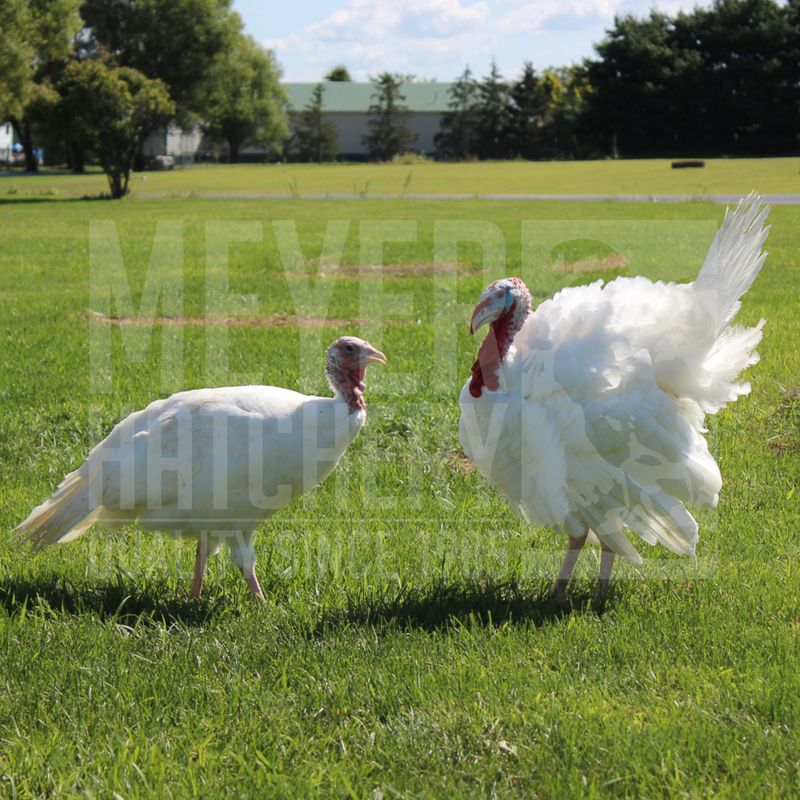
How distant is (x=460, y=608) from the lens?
541 cm

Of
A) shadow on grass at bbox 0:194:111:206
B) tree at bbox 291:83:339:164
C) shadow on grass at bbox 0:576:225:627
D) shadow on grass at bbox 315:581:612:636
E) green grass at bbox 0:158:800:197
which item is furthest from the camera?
tree at bbox 291:83:339:164

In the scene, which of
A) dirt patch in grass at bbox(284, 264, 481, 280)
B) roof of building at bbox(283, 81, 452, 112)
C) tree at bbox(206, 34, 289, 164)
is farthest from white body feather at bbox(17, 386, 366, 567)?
roof of building at bbox(283, 81, 452, 112)

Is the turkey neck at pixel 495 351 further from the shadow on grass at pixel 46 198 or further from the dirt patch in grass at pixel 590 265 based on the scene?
the shadow on grass at pixel 46 198

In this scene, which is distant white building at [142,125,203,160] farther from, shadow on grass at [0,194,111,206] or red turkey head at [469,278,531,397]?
red turkey head at [469,278,531,397]

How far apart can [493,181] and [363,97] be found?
2653 inches

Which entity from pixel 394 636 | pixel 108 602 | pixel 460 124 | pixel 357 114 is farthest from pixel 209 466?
pixel 357 114

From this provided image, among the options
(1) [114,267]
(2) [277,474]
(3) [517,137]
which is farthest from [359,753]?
(3) [517,137]

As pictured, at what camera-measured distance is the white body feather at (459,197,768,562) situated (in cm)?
539

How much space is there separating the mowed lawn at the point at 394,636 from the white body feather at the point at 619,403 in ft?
1.61

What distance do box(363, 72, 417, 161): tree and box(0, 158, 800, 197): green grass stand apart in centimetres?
3126

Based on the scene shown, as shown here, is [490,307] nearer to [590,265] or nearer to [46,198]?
[590,265]

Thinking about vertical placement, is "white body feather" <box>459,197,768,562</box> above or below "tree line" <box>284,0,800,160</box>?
below

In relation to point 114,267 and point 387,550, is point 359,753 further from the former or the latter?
point 114,267

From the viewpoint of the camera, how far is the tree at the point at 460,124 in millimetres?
81312
